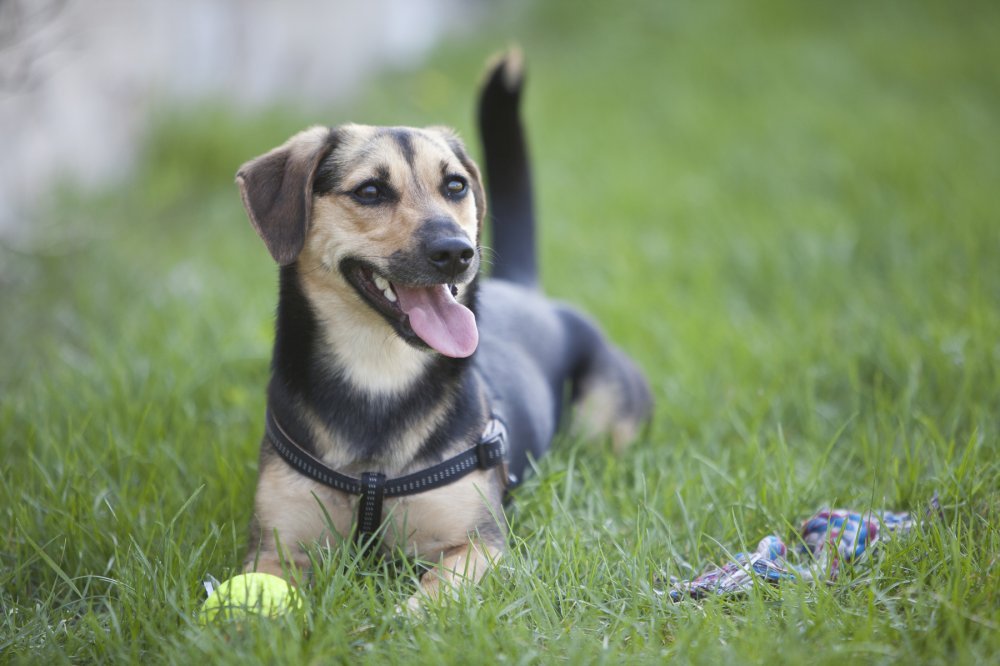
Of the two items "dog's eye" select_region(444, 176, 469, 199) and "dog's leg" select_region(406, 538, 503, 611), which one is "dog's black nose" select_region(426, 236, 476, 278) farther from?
"dog's leg" select_region(406, 538, 503, 611)

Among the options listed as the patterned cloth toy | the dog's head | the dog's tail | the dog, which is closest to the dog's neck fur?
the dog

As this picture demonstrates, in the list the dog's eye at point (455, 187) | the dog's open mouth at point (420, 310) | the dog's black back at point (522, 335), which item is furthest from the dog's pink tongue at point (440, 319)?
the dog's eye at point (455, 187)

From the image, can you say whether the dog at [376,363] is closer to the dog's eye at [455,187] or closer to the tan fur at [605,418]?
the dog's eye at [455,187]

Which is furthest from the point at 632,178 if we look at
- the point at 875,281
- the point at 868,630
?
the point at 868,630

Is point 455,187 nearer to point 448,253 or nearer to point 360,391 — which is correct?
point 448,253

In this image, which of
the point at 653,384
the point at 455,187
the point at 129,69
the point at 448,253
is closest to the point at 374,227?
the point at 448,253

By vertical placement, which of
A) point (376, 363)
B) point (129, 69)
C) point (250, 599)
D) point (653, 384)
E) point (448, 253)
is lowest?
point (653, 384)

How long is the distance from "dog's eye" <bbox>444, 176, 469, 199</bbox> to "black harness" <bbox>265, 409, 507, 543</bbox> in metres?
0.83

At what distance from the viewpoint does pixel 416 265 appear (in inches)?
100

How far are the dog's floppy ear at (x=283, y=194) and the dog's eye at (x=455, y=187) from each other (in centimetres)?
40

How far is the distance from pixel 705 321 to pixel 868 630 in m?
2.77

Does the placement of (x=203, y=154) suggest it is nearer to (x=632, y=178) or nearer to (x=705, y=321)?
(x=632, y=178)

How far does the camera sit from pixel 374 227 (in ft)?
8.70

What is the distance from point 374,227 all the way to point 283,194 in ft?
0.99
